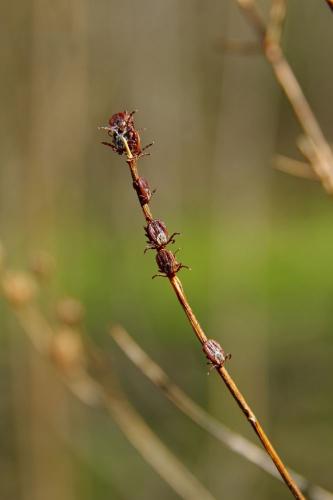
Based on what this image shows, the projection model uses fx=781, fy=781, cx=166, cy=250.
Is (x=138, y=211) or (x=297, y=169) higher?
(x=138, y=211)

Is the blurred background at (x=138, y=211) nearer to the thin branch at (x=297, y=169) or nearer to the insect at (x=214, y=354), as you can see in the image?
the thin branch at (x=297, y=169)

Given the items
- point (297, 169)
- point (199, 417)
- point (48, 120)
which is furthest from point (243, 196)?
point (199, 417)

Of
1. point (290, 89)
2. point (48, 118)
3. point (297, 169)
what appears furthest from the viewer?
point (48, 118)

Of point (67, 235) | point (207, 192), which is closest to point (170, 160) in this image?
point (207, 192)

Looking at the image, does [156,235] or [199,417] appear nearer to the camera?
[156,235]

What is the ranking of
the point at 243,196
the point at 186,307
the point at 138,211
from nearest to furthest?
1. the point at 186,307
2. the point at 138,211
3. the point at 243,196

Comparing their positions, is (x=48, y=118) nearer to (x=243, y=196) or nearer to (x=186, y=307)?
(x=186, y=307)

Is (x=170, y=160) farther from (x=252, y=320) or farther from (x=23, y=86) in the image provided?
(x=252, y=320)
